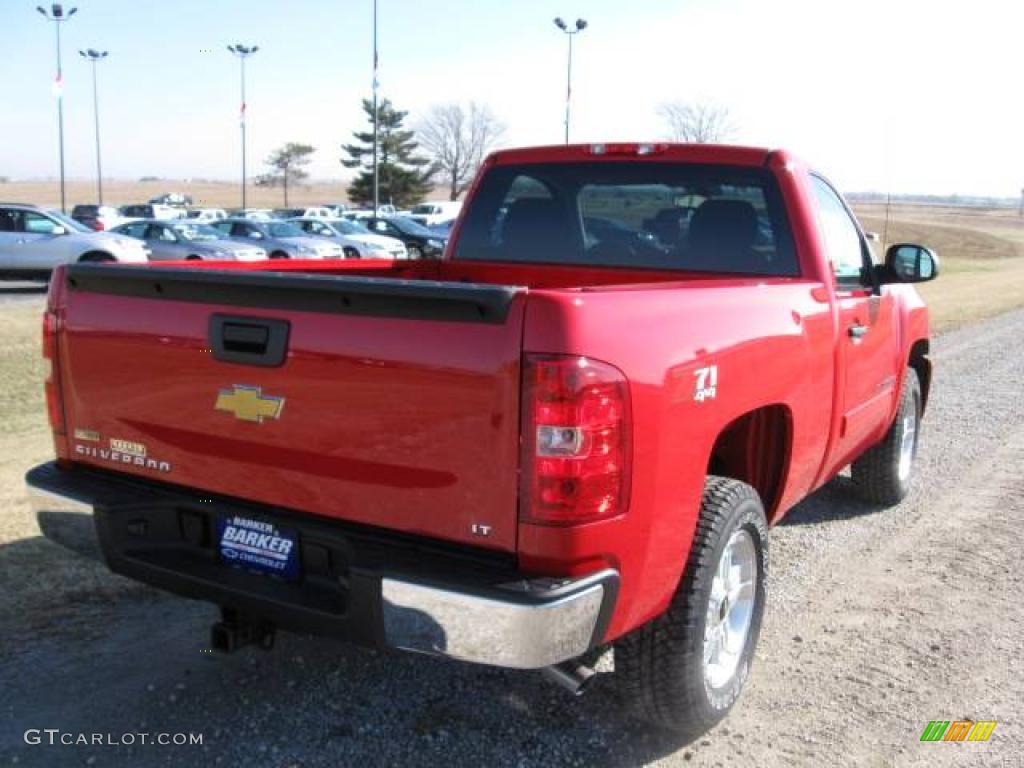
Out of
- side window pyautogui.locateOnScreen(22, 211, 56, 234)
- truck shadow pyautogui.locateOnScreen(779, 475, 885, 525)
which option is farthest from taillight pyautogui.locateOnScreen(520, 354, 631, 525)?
side window pyautogui.locateOnScreen(22, 211, 56, 234)

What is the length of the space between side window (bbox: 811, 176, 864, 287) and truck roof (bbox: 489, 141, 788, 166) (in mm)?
392

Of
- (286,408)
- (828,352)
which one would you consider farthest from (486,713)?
(828,352)

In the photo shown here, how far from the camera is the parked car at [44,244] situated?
717 inches

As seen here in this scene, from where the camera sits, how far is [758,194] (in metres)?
4.21

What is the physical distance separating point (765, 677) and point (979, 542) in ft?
7.21

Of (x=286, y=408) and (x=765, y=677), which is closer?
(x=286, y=408)

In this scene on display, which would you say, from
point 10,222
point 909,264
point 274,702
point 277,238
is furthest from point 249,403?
point 277,238

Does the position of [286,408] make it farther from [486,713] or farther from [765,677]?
[765,677]

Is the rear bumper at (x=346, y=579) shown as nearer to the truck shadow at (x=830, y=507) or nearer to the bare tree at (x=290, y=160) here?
the truck shadow at (x=830, y=507)

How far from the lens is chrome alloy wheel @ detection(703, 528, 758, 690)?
3.26m

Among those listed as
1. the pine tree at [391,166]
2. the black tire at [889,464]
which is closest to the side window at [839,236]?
the black tire at [889,464]

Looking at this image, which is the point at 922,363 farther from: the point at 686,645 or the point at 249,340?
the point at 249,340

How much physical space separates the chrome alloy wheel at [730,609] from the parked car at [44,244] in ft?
56.7

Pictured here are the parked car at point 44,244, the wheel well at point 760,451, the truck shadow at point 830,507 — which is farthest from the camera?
the parked car at point 44,244
